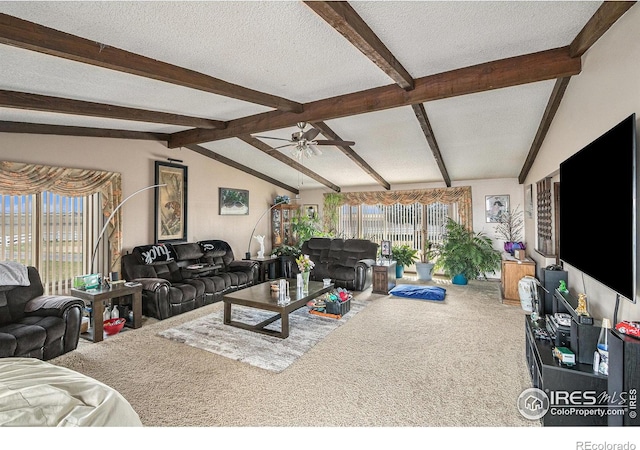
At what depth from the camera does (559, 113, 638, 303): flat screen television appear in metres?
1.62

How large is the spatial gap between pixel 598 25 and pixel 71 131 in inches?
230

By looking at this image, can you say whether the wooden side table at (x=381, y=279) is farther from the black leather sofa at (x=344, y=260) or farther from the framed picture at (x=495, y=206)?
the framed picture at (x=495, y=206)

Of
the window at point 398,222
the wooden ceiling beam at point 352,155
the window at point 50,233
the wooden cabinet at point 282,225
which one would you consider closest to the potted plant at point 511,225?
the window at point 398,222

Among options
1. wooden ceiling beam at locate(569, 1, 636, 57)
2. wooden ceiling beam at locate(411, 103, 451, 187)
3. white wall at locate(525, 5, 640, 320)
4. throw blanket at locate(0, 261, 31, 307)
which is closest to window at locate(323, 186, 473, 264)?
wooden ceiling beam at locate(411, 103, 451, 187)

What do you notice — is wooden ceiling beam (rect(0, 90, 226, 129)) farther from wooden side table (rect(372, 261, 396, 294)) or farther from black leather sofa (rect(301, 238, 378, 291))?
wooden side table (rect(372, 261, 396, 294))

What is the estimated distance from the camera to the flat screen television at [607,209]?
5.30 feet

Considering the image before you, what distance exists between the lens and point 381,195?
8.10 m

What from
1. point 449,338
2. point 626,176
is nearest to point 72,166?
point 449,338

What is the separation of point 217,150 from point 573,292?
6.12 m

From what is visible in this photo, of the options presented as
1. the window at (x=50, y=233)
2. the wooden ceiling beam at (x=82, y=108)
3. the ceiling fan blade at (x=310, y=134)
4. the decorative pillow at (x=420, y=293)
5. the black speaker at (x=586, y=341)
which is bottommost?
the decorative pillow at (x=420, y=293)

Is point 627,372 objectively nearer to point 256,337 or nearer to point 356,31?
point 356,31

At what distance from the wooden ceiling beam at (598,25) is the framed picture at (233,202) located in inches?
235

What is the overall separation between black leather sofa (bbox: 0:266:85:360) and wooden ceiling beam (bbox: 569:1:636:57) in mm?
5241
